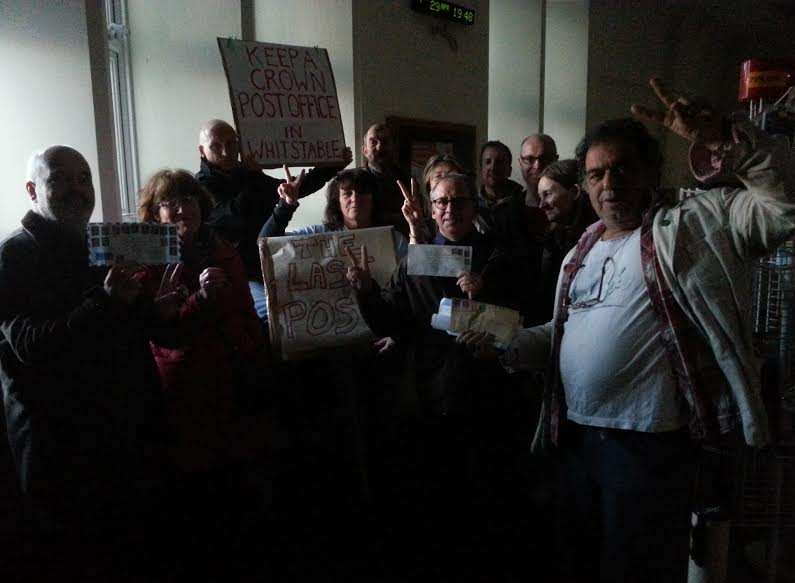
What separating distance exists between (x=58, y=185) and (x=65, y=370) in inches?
21.7

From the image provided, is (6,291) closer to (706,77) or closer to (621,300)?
(621,300)

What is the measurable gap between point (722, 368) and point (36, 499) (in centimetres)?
193

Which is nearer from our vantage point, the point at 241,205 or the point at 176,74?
the point at 241,205

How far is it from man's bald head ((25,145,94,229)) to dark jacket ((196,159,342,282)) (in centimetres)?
90

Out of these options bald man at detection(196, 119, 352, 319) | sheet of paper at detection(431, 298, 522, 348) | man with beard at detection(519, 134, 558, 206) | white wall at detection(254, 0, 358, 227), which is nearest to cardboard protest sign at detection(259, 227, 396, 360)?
bald man at detection(196, 119, 352, 319)

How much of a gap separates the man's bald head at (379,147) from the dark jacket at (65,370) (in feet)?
→ 5.60

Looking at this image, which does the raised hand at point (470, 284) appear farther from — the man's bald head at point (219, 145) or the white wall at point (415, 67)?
the white wall at point (415, 67)

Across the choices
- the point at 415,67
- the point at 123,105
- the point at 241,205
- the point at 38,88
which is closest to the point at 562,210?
the point at 241,205

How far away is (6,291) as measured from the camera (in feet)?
5.99

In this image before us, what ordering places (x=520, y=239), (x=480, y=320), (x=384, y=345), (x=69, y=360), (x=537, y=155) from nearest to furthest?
(x=480, y=320) < (x=69, y=360) < (x=384, y=345) < (x=520, y=239) < (x=537, y=155)

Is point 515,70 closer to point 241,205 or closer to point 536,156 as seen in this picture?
point 536,156

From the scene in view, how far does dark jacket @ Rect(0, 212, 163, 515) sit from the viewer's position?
1836mm

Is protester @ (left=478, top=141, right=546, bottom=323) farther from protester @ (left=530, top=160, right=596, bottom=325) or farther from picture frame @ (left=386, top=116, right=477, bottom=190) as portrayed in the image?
picture frame @ (left=386, top=116, right=477, bottom=190)

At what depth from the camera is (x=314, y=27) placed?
4.17m
